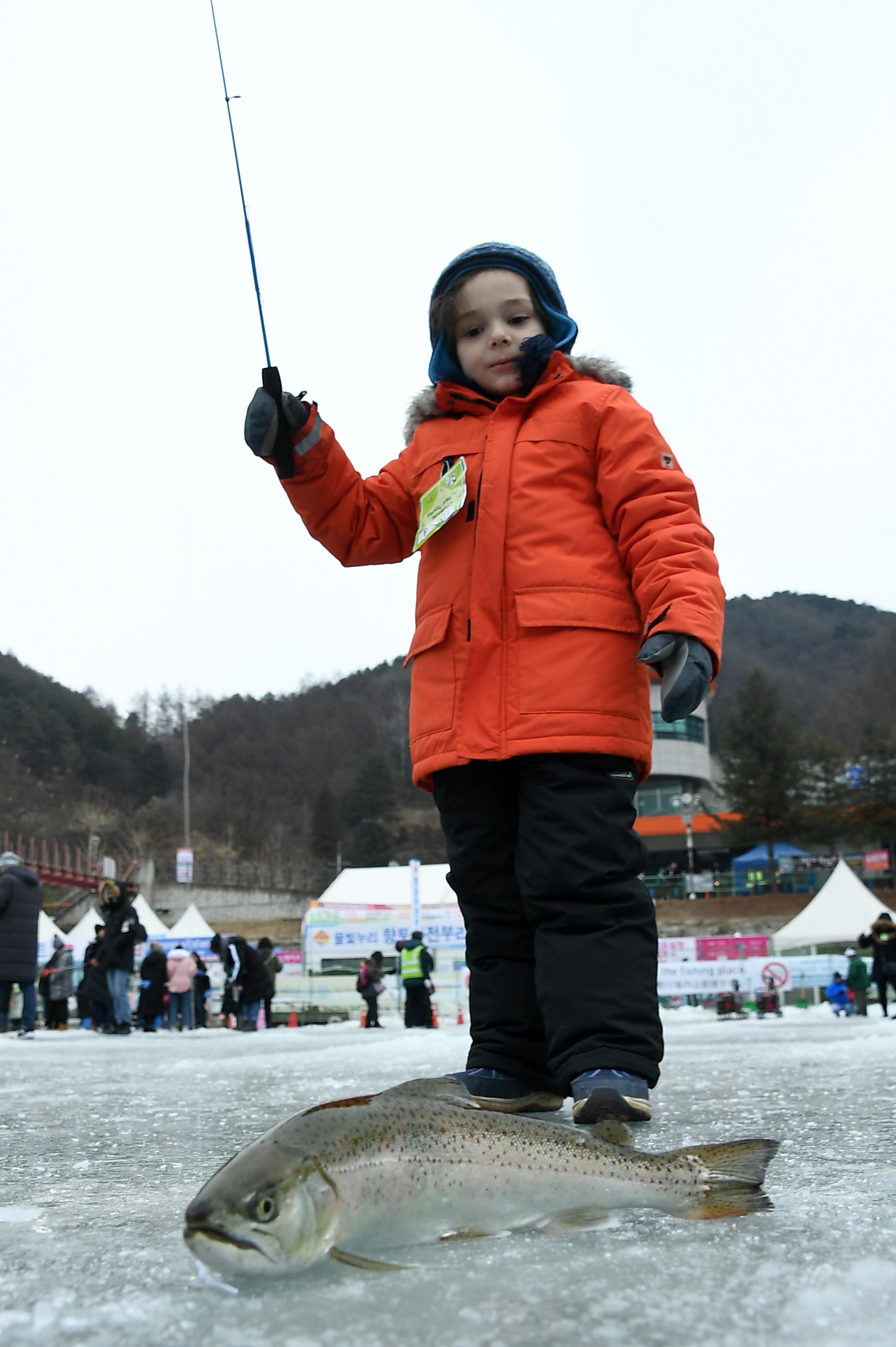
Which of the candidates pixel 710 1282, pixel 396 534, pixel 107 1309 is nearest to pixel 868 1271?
pixel 710 1282

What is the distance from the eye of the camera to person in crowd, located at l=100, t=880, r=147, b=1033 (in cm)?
1061

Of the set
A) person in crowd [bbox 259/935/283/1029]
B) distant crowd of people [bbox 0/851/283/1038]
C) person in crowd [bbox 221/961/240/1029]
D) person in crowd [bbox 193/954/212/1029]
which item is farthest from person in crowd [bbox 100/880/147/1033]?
person in crowd [bbox 259/935/283/1029]

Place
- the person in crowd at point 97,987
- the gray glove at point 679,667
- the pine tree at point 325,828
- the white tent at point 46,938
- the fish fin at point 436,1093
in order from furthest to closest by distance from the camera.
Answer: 1. the pine tree at point 325,828
2. the white tent at point 46,938
3. the person in crowd at point 97,987
4. the gray glove at point 679,667
5. the fish fin at point 436,1093

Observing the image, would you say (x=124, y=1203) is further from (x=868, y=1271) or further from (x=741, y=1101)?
(x=741, y=1101)

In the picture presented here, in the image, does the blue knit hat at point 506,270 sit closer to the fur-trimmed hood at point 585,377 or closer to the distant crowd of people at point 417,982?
the fur-trimmed hood at point 585,377

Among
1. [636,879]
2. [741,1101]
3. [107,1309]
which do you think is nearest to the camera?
[107,1309]

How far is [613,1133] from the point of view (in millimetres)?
1136

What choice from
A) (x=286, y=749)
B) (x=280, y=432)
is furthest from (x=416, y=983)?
(x=286, y=749)

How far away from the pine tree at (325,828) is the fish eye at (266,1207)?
216 ft

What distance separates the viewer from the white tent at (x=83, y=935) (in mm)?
22062

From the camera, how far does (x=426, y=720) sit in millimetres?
2061

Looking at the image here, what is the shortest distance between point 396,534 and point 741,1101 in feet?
4.67

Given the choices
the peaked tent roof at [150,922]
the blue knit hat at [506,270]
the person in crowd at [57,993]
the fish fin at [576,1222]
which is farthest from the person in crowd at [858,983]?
the peaked tent roof at [150,922]

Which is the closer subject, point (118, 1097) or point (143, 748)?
point (118, 1097)
